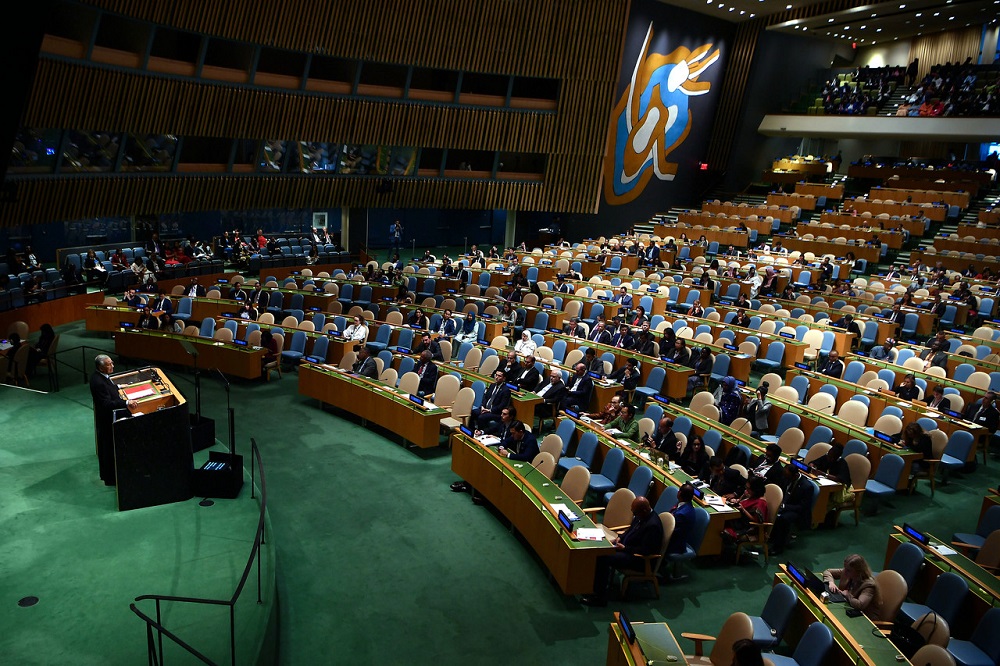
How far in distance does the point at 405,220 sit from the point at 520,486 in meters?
22.6

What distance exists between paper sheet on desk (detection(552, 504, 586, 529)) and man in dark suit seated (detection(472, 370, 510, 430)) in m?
2.68

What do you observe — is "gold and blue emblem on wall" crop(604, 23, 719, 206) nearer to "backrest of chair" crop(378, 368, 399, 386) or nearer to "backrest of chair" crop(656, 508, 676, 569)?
"backrest of chair" crop(378, 368, 399, 386)

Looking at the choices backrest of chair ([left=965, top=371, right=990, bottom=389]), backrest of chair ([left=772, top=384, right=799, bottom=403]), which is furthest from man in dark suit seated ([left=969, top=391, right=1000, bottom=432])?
backrest of chair ([left=772, top=384, right=799, bottom=403])

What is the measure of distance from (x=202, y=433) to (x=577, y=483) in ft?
15.5

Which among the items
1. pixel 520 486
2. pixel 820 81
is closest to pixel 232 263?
pixel 520 486

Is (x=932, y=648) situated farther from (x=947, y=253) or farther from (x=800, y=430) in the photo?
(x=947, y=253)

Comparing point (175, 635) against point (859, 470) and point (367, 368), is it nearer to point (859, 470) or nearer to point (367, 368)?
point (367, 368)

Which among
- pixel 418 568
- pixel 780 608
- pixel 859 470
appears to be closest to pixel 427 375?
pixel 418 568

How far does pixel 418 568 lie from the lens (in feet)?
24.1

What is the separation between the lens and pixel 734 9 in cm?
2698

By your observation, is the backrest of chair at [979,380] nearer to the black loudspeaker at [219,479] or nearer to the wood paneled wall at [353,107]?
the black loudspeaker at [219,479]

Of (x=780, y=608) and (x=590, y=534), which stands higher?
(x=590, y=534)

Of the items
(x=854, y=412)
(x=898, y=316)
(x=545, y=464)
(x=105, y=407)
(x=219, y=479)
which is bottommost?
(x=219, y=479)

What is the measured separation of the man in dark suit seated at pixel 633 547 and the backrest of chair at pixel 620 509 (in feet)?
1.78
